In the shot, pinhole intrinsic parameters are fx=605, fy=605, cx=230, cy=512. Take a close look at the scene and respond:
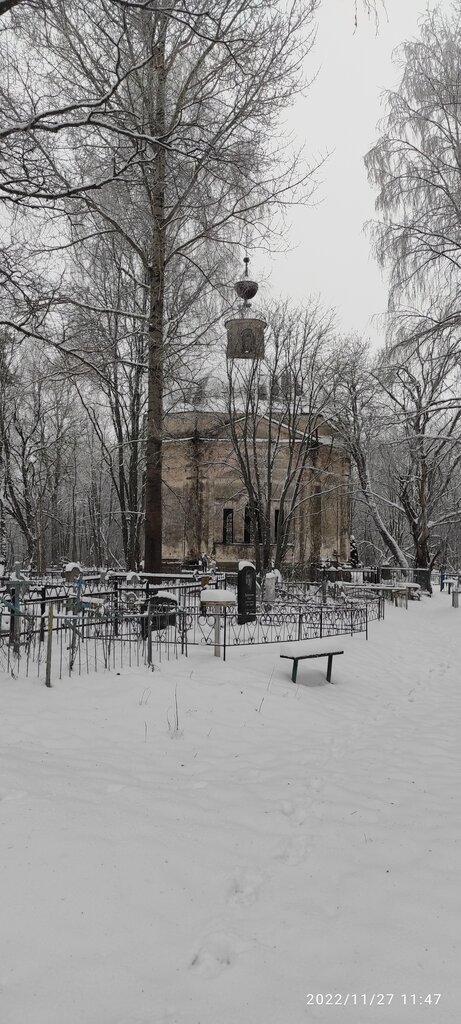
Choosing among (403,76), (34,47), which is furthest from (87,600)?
(403,76)

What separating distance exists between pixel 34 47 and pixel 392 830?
11974 millimetres

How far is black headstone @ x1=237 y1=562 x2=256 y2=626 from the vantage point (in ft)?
43.2

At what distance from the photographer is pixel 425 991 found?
2.74m

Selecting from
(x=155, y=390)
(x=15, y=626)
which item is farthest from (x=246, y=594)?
(x=15, y=626)

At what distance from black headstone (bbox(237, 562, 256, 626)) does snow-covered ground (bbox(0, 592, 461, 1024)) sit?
5286 millimetres

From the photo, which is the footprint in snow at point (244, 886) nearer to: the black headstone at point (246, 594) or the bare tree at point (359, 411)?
the black headstone at point (246, 594)

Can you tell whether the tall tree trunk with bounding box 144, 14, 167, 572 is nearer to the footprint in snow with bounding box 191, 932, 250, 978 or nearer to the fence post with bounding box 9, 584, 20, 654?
the fence post with bounding box 9, 584, 20, 654

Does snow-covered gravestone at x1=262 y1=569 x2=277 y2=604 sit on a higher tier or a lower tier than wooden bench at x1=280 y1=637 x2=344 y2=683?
higher

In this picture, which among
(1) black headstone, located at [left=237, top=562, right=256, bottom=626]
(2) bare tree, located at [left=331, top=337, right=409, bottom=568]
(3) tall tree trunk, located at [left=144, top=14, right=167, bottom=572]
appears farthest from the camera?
(2) bare tree, located at [left=331, top=337, right=409, bottom=568]

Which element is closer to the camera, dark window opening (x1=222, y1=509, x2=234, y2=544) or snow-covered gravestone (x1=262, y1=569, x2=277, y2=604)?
snow-covered gravestone (x1=262, y1=569, x2=277, y2=604)

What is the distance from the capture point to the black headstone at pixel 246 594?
13.2 meters

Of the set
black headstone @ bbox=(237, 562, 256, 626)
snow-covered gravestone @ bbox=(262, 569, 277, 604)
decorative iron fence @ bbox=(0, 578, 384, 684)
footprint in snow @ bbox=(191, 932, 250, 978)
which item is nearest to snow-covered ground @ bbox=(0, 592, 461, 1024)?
footprint in snow @ bbox=(191, 932, 250, 978)

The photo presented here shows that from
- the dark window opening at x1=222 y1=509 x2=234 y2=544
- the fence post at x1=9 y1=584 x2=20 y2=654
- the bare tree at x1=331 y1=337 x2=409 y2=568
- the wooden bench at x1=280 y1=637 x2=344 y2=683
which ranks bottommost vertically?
the wooden bench at x1=280 y1=637 x2=344 y2=683

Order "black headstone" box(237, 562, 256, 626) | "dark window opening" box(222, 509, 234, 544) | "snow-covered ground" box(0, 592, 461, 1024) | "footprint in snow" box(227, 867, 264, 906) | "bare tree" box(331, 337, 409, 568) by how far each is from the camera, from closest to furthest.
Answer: "snow-covered ground" box(0, 592, 461, 1024)
"footprint in snow" box(227, 867, 264, 906)
"black headstone" box(237, 562, 256, 626)
"bare tree" box(331, 337, 409, 568)
"dark window opening" box(222, 509, 234, 544)
